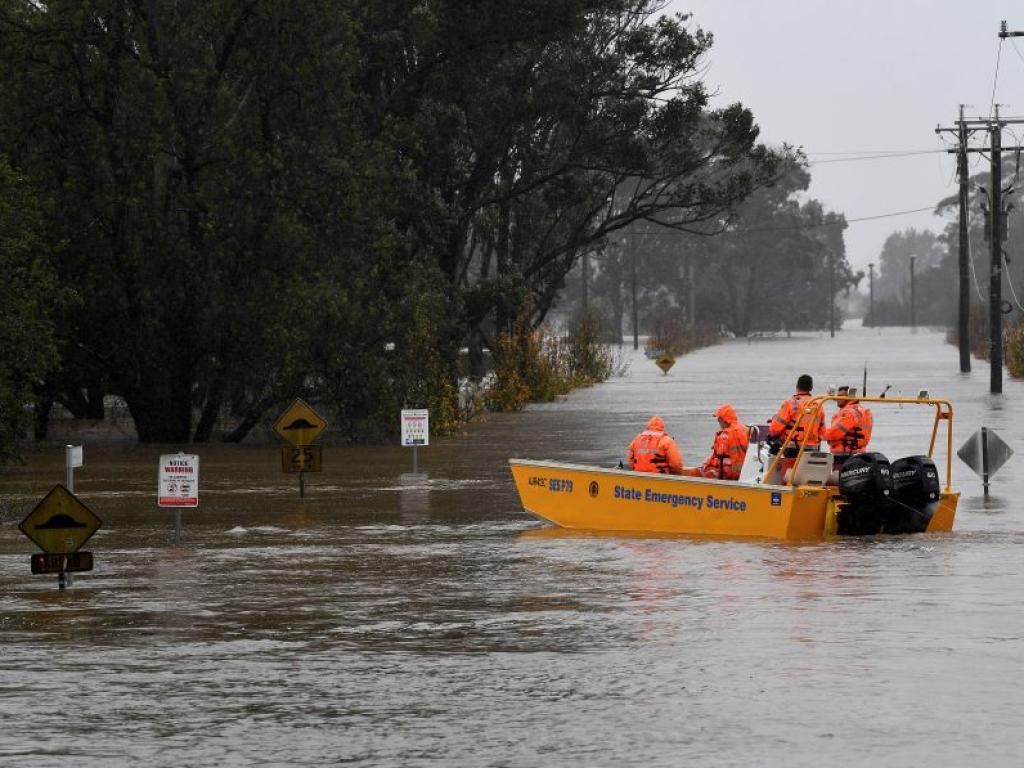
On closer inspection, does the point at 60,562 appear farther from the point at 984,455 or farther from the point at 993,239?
the point at 993,239

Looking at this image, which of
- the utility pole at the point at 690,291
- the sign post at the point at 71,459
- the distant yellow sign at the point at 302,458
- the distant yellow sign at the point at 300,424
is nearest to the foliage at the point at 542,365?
the distant yellow sign at the point at 302,458

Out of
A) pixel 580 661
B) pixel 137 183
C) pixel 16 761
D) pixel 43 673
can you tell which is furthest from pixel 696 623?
pixel 137 183

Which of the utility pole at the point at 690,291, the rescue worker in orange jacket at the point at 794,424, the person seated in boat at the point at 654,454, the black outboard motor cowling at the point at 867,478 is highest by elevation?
the utility pole at the point at 690,291

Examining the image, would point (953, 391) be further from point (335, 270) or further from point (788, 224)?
point (788, 224)

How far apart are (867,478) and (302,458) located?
7.64m

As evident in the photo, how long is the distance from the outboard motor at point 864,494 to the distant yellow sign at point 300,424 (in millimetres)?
6950

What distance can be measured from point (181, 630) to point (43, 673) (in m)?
1.72

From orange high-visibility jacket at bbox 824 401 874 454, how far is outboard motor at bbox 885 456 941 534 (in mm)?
1249

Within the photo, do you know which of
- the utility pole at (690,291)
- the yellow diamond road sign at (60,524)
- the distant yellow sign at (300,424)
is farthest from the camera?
the utility pole at (690,291)

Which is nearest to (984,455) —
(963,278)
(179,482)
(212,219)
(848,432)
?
(848,432)

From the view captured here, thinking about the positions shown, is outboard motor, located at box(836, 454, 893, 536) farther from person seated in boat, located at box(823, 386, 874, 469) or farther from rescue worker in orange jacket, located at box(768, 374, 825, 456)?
person seated in boat, located at box(823, 386, 874, 469)

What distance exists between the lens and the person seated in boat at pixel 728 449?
2059 centimetres

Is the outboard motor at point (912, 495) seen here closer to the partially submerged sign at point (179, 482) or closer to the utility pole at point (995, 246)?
the partially submerged sign at point (179, 482)

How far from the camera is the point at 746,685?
444 inches
